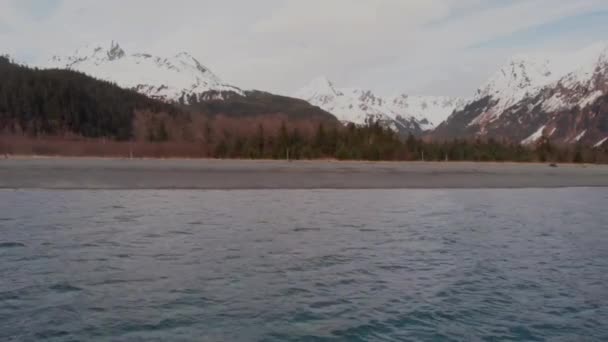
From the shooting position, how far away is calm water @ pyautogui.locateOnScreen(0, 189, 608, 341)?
10961 millimetres

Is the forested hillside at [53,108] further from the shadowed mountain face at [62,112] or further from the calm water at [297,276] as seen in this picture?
the calm water at [297,276]

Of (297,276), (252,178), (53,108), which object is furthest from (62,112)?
(297,276)

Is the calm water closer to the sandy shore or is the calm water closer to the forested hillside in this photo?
the sandy shore

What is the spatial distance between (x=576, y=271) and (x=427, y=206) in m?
17.7

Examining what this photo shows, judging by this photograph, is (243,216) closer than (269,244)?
No

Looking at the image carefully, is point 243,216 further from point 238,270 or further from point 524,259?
point 524,259

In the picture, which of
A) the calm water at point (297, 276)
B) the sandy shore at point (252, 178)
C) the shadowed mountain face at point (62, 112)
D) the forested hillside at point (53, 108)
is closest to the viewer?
the calm water at point (297, 276)

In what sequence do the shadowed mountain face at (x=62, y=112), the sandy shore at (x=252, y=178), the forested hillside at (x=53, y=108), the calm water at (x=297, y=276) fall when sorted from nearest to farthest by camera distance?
1. the calm water at (x=297, y=276)
2. the sandy shore at (x=252, y=178)
3. the shadowed mountain face at (x=62, y=112)
4. the forested hillside at (x=53, y=108)

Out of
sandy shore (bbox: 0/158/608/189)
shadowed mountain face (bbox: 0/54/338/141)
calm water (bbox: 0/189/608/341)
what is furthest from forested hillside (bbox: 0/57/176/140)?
calm water (bbox: 0/189/608/341)

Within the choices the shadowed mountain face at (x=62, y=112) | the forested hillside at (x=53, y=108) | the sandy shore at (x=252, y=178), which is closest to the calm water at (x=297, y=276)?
the sandy shore at (x=252, y=178)

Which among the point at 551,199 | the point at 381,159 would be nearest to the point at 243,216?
the point at 551,199

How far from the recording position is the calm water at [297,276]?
11.0 m

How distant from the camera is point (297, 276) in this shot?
592 inches

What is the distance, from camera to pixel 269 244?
19.5 metres
